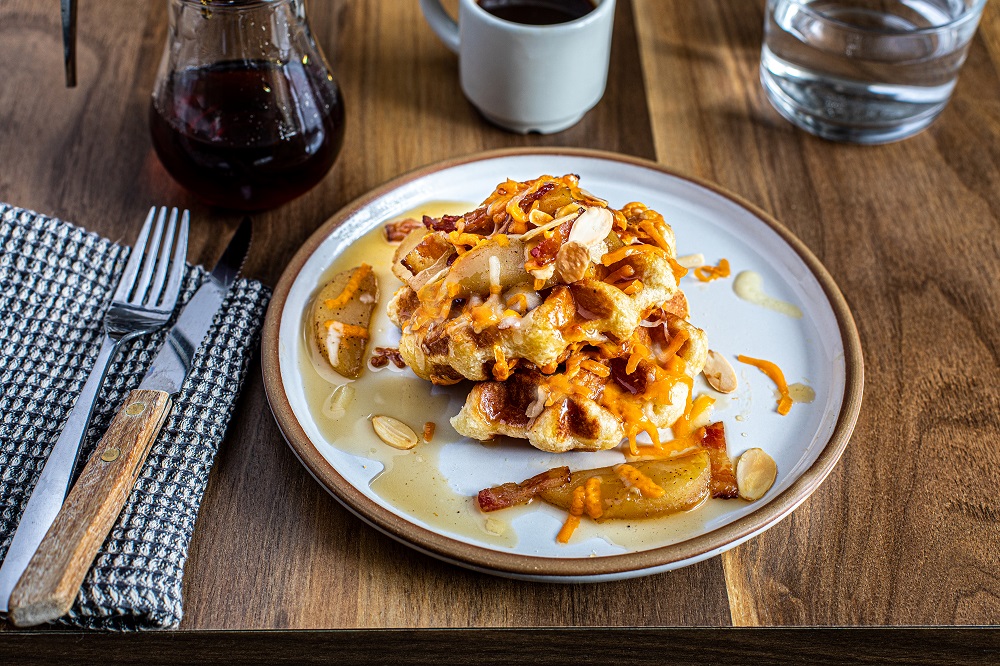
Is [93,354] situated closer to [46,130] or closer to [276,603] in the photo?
[276,603]

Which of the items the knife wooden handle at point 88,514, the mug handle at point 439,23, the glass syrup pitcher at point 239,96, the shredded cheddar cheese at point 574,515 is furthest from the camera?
the mug handle at point 439,23

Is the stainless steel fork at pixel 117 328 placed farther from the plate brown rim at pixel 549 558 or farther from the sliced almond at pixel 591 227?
the sliced almond at pixel 591 227

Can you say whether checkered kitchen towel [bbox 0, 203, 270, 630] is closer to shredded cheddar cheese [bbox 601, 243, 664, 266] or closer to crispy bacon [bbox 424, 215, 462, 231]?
crispy bacon [bbox 424, 215, 462, 231]

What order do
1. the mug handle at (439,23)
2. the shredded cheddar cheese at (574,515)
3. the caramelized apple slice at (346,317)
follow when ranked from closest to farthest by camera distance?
the shredded cheddar cheese at (574,515), the caramelized apple slice at (346,317), the mug handle at (439,23)

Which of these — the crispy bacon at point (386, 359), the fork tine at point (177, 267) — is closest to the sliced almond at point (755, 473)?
the crispy bacon at point (386, 359)

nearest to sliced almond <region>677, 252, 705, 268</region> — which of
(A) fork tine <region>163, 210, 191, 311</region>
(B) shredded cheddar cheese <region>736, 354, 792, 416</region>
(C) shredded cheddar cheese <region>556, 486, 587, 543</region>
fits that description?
(B) shredded cheddar cheese <region>736, 354, 792, 416</region>

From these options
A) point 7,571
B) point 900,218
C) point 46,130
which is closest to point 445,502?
point 7,571
